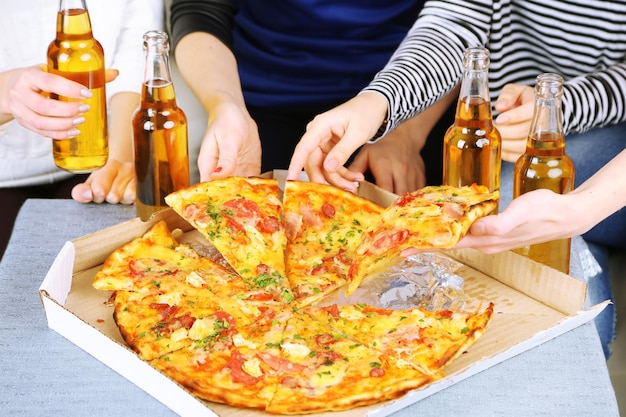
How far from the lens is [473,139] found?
1.62 m

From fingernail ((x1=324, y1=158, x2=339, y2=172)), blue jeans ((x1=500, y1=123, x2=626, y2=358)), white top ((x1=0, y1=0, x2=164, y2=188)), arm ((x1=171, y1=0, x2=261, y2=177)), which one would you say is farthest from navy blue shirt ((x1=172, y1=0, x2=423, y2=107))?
fingernail ((x1=324, y1=158, x2=339, y2=172))

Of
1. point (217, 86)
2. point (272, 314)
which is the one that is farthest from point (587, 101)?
point (272, 314)

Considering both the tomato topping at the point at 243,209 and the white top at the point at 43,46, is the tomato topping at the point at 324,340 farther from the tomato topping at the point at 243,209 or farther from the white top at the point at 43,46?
the white top at the point at 43,46

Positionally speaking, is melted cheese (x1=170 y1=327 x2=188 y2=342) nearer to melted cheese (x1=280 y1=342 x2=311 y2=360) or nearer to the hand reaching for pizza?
melted cheese (x1=280 y1=342 x2=311 y2=360)

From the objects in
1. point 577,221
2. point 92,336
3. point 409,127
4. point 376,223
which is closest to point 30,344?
point 92,336

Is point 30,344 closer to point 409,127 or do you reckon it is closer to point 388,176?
point 388,176

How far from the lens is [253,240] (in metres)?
1.67

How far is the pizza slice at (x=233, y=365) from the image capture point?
1203 mm

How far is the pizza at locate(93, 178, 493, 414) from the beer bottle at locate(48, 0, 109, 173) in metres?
0.20

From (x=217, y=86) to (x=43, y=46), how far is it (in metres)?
0.47

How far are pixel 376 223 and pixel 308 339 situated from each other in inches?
11.8

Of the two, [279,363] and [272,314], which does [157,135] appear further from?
[279,363]

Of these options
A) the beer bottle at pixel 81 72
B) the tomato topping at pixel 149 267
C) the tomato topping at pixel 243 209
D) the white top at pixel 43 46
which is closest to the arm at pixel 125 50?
the white top at pixel 43 46

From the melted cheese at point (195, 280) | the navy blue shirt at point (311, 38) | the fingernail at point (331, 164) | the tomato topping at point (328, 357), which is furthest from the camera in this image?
the navy blue shirt at point (311, 38)
